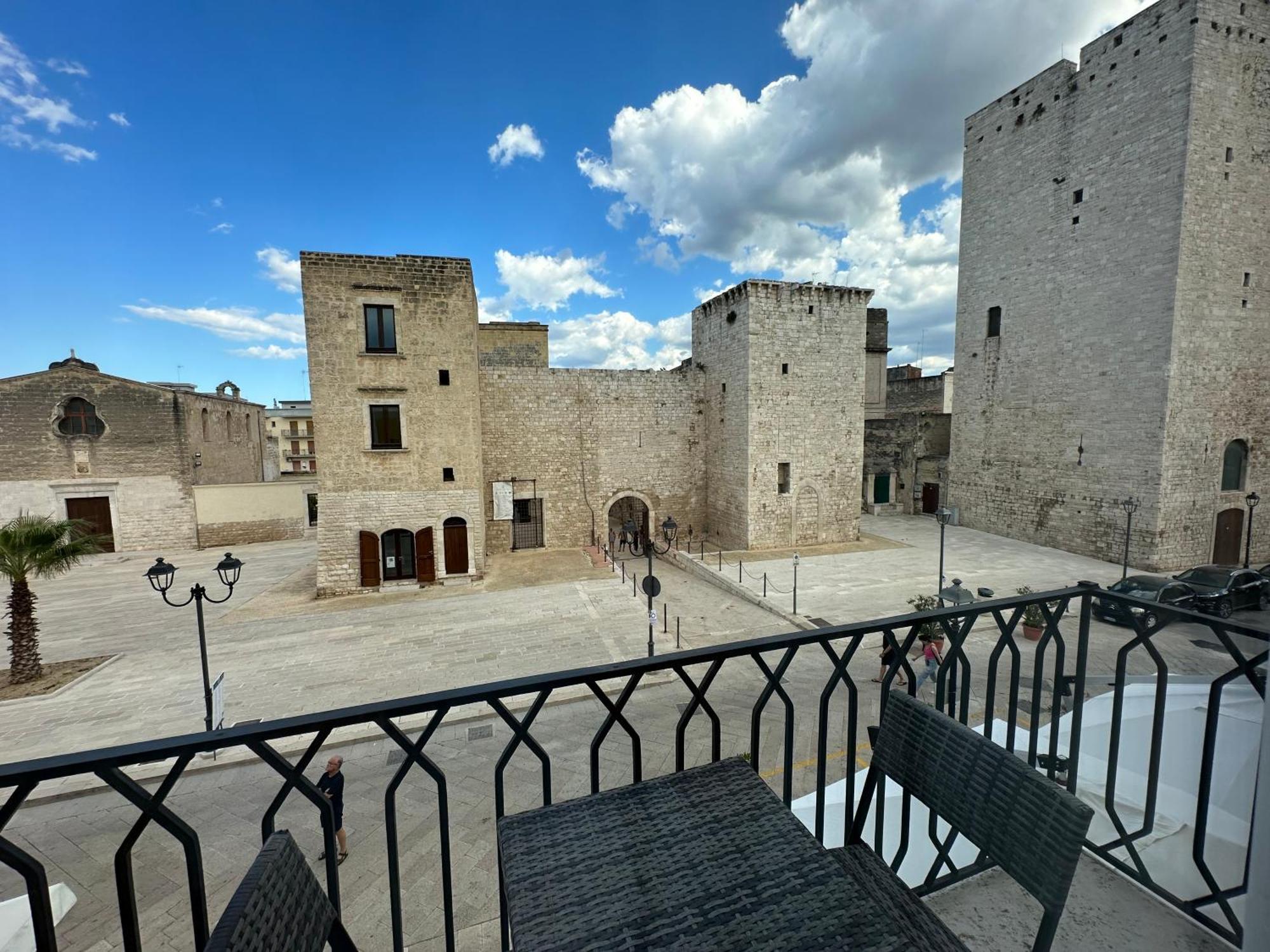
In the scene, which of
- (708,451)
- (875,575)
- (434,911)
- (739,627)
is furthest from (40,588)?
(875,575)

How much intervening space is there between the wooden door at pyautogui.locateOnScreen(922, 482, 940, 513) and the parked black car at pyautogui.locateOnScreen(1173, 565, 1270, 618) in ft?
40.7

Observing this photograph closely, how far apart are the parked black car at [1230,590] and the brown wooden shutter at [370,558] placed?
56.9 ft

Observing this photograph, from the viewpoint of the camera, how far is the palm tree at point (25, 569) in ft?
27.7

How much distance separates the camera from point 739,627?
36.0 feet

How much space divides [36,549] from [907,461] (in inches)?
1068

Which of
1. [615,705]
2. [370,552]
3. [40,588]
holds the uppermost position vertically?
[615,705]

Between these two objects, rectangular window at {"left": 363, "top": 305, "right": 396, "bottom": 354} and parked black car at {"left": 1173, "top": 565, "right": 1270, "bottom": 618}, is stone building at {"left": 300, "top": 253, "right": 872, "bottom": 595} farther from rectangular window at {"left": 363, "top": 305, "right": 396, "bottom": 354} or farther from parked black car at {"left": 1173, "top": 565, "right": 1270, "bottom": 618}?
parked black car at {"left": 1173, "top": 565, "right": 1270, "bottom": 618}

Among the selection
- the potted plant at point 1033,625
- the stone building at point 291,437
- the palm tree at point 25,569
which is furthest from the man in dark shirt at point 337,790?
the stone building at point 291,437

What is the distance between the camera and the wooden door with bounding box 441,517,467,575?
1402cm

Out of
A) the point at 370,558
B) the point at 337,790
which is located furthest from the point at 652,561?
the point at 337,790

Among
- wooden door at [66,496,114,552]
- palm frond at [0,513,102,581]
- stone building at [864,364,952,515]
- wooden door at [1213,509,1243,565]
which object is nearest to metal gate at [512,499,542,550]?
palm frond at [0,513,102,581]

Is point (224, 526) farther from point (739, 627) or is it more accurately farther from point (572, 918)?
point (572, 918)

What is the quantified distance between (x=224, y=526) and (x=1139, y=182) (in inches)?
1204

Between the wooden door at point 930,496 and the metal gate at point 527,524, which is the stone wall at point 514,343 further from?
the wooden door at point 930,496
